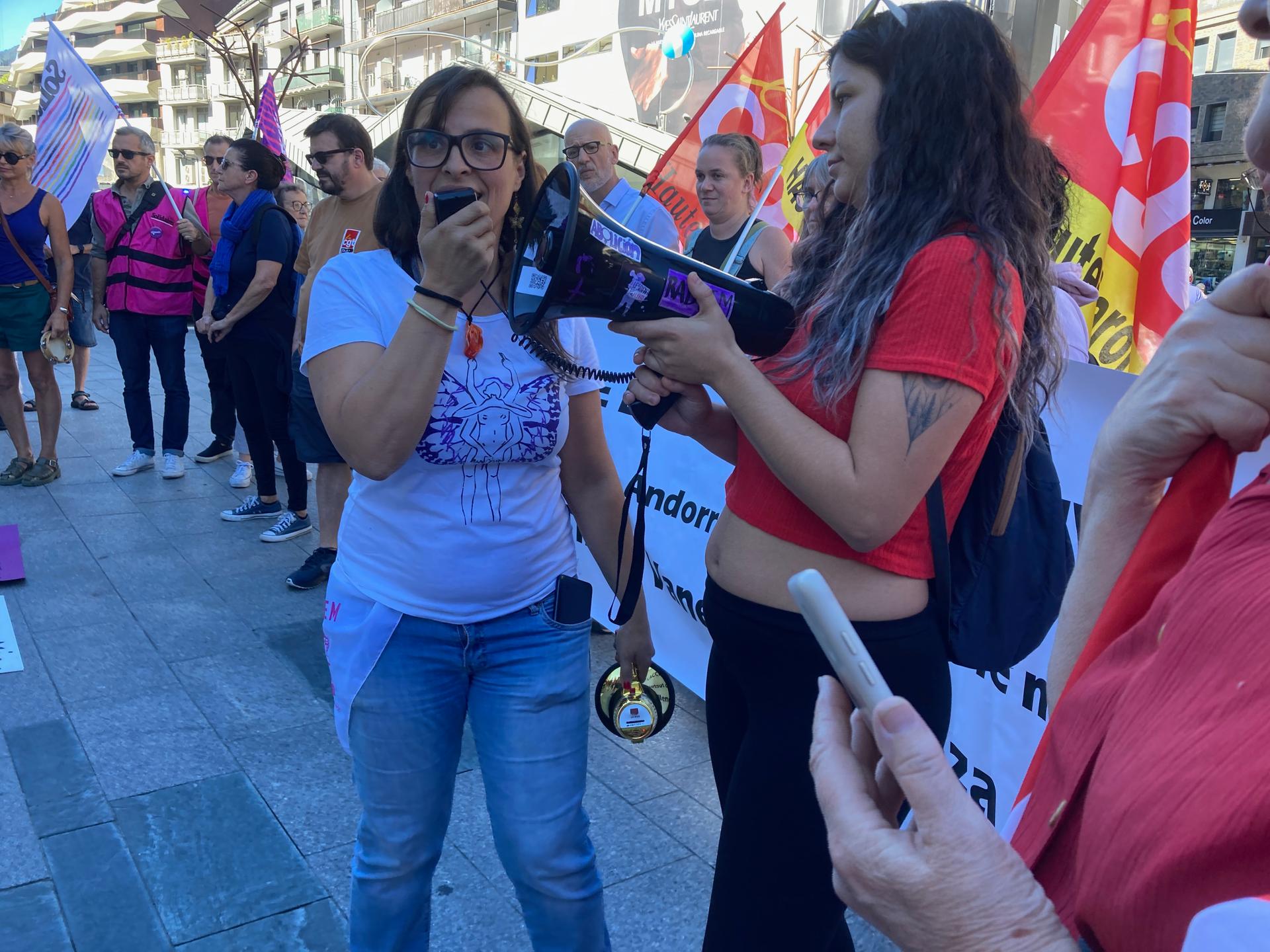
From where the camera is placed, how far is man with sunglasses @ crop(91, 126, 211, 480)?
6066 millimetres

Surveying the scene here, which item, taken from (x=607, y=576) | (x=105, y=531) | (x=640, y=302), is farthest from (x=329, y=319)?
(x=105, y=531)

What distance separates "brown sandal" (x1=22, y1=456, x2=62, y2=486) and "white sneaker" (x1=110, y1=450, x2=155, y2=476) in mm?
332

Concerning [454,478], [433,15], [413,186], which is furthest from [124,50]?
[454,478]

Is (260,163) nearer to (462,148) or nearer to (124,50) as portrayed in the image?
(462,148)

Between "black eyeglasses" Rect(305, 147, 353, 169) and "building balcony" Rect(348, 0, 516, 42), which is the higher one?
"building balcony" Rect(348, 0, 516, 42)

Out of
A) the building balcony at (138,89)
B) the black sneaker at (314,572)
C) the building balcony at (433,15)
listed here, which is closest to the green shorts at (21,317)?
the black sneaker at (314,572)

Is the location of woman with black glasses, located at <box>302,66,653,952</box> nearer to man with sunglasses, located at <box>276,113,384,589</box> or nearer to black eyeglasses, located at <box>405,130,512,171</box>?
black eyeglasses, located at <box>405,130,512,171</box>

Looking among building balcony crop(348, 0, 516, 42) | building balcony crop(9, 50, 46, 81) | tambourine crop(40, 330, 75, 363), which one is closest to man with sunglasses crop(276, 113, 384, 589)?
tambourine crop(40, 330, 75, 363)

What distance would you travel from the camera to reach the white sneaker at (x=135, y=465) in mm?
6207

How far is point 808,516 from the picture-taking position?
1.42m

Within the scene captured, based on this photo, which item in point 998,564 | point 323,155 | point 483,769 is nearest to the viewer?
point 998,564

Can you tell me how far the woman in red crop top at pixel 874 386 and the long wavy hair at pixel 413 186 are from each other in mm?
492

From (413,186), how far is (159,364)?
16.8ft

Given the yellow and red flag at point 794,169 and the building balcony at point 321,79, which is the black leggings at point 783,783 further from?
the building balcony at point 321,79
